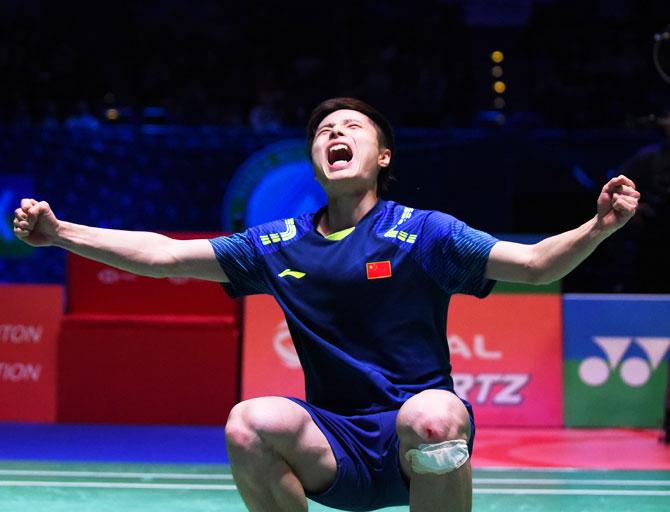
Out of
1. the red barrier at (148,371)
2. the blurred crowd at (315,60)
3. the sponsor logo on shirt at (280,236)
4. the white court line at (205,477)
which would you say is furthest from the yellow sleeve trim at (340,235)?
the blurred crowd at (315,60)

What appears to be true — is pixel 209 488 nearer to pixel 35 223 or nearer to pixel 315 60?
pixel 35 223

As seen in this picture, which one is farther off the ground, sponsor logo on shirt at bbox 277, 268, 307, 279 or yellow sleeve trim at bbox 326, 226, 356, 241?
yellow sleeve trim at bbox 326, 226, 356, 241

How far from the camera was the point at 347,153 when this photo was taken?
315 cm

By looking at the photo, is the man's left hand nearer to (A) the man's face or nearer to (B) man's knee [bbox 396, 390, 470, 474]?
(B) man's knee [bbox 396, 390, 470, 474]

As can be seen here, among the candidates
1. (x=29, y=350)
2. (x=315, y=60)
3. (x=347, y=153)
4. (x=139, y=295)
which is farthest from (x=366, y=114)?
(x=315, y=60)

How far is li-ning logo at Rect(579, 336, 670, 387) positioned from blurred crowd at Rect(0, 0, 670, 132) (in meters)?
3.89

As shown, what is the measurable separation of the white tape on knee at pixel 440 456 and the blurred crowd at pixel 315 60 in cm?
706

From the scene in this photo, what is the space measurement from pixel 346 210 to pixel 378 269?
0.87 ft

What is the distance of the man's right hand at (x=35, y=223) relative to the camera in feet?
9.63

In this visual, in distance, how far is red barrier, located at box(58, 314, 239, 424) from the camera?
21.2 feet

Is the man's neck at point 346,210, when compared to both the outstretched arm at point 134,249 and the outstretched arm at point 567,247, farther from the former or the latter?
the outstretched arm at point 567,247

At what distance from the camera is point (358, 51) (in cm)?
1123

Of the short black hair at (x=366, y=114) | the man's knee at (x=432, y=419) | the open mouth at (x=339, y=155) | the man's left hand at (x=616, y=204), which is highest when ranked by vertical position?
the short black hair at (x=366, y=114)

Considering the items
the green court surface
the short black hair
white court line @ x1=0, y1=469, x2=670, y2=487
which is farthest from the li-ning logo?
the short black hair
